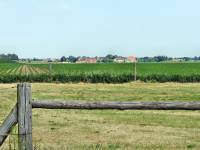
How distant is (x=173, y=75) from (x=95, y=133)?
2929 centimetres

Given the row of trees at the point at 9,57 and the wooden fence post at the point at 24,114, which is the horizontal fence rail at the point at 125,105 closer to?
the wooden fence post at the point at 24,114

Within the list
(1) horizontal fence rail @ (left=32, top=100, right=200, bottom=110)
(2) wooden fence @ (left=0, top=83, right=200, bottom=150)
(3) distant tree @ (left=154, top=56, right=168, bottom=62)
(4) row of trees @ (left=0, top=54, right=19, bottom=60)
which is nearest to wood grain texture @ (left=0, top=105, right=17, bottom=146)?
(2) wooden fence @ (left=0, top=83, right=200, bottom=150)

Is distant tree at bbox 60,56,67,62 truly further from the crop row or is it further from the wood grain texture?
the wood grain texture

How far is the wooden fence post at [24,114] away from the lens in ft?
22.9

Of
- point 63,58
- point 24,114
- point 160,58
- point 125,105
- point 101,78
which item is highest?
point 125,105

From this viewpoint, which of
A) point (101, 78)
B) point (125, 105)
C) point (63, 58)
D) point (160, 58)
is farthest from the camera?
point (160, 58)

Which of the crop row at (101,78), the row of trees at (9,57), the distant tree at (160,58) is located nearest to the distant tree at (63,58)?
Answer: the row of trees at (9,57)

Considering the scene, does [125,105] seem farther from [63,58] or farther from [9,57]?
[9,57]

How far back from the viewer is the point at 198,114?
640 inches

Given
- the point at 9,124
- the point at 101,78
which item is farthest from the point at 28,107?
the point at 101,78

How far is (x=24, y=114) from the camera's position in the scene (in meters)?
7.03

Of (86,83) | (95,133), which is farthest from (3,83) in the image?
(95,133)

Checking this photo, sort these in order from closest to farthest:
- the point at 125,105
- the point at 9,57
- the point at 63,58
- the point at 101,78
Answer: the point at 125,105 < the point at 101,78 < the point at 63,58 < the point at 9,57

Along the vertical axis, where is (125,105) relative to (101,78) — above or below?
above
